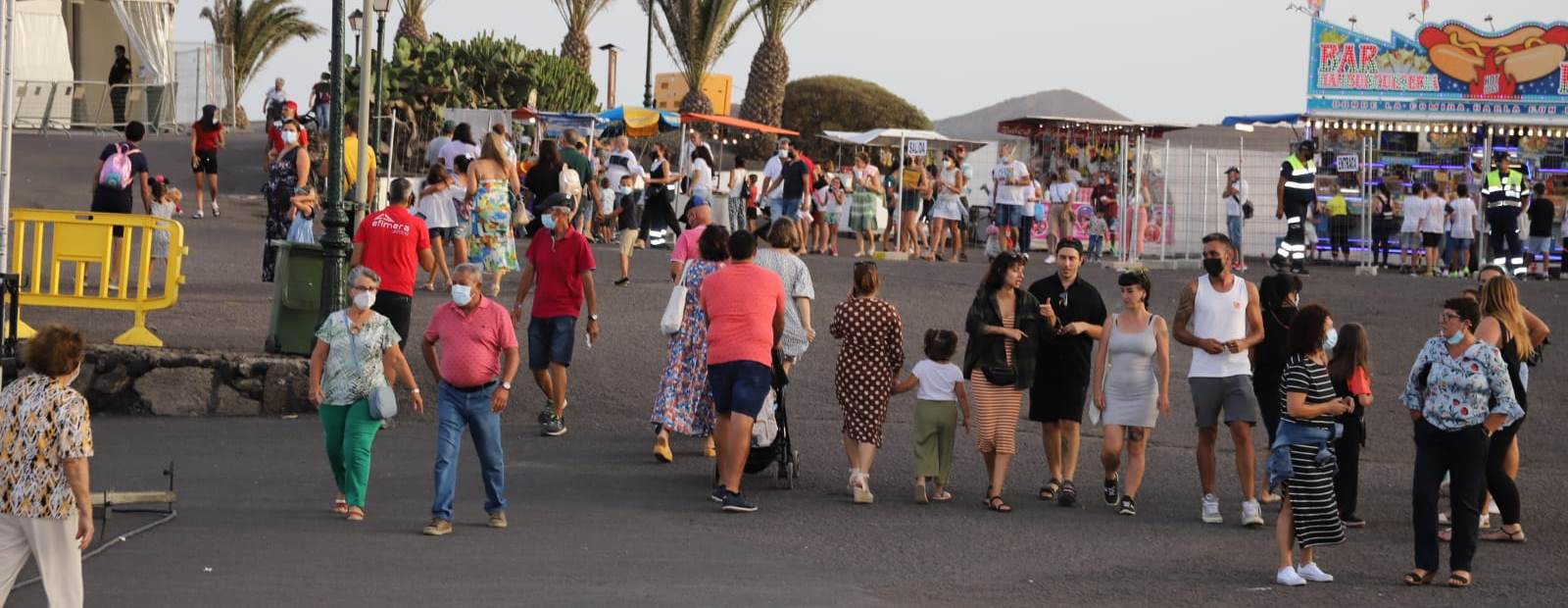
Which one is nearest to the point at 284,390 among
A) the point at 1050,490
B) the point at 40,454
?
the point at 1050,490

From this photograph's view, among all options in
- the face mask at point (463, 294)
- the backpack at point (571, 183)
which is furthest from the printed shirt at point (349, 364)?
the backpack at point (571, 183)

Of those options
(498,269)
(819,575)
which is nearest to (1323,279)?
(498,269)

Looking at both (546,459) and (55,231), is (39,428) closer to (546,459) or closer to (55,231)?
(546,459)

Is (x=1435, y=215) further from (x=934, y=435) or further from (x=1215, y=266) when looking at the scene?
(x=934, y=435)

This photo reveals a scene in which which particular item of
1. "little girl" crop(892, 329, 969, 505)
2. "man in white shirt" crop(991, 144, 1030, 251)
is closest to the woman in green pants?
"little girl" crop(892, 329, 969, 505)

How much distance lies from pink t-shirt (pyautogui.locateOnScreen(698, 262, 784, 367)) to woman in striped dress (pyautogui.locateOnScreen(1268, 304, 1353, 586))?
287cm

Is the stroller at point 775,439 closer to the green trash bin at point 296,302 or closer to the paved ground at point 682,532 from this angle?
the paved ground at point 682,532

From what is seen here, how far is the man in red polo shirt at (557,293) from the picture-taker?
12.5 meters

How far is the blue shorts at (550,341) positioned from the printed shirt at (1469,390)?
5.85m

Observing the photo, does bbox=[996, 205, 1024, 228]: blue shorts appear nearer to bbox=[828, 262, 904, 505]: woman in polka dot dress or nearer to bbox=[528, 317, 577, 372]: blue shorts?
bbox=[528, 317, 577, 372]: blue shorts

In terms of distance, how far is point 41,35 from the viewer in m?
33.9

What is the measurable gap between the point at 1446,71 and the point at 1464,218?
12.7ft

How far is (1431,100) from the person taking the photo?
94.7 feet

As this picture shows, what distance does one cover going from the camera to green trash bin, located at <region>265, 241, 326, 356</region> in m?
14.0
